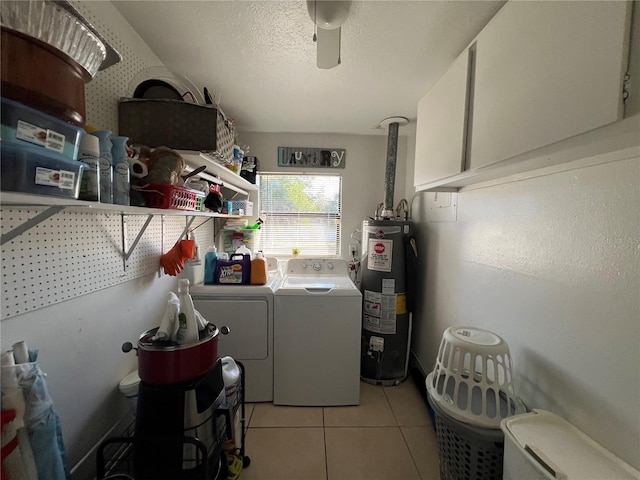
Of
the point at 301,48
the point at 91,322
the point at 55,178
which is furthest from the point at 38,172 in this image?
the point at 301,48

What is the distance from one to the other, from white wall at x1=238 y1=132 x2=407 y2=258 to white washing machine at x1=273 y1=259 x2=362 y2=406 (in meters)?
1.00

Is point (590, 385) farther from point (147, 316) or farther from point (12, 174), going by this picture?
point (147, 316)

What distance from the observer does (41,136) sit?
0.59m

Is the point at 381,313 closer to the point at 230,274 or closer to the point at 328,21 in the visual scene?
the point at 230,274

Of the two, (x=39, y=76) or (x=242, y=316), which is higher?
(x=39, y=76)

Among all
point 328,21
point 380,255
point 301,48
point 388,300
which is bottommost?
point 388,300

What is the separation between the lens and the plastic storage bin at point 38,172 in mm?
547

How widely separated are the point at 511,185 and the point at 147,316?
84.7 inches

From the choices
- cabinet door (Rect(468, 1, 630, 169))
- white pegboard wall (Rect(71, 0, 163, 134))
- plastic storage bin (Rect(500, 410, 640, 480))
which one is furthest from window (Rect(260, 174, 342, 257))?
plastic storage bin (Rect(500, 410, 640, 480))

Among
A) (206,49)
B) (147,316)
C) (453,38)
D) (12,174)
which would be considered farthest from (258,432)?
(453,38)

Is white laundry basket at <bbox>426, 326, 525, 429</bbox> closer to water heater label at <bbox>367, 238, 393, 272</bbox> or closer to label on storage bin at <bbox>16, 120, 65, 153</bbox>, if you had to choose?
water heater label at <bbox>367, 238, 393, 272</bbox>

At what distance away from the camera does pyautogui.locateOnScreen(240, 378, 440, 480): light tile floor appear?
1.51m

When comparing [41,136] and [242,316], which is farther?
[242,316]

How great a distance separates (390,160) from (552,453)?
224 centimetres
